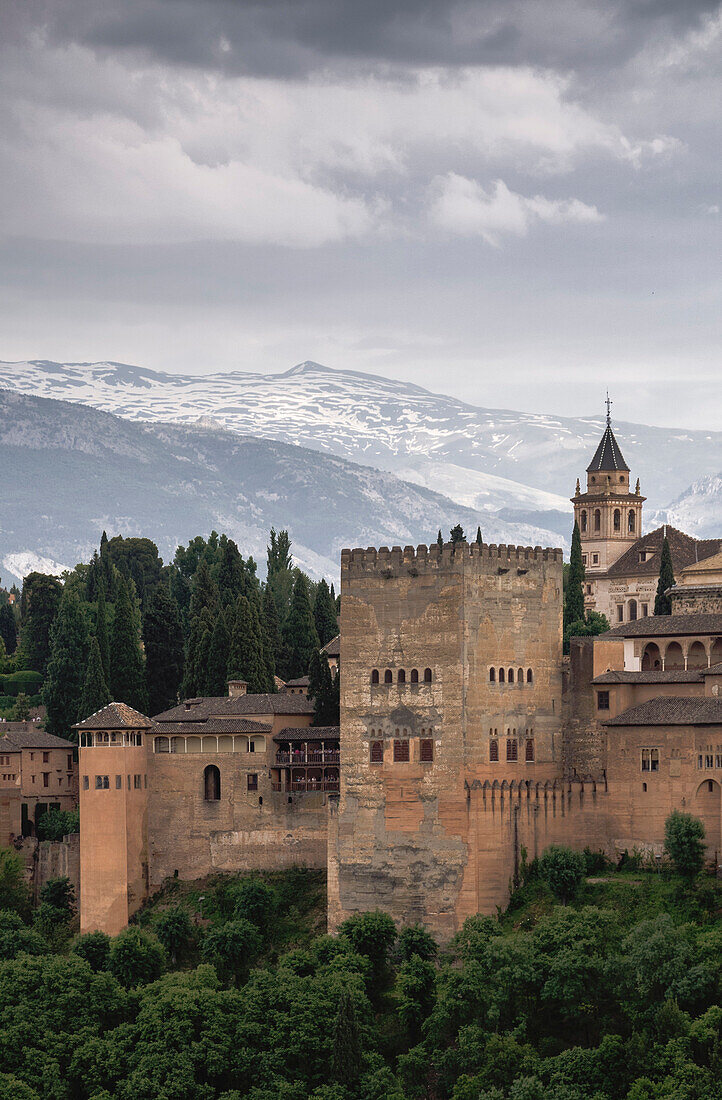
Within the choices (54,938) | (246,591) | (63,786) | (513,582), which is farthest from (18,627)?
(513,582)

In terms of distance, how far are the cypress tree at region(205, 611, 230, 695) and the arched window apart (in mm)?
14314

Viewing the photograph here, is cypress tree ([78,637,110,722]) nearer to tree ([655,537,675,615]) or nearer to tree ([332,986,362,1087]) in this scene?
tree ([655,537,675,615])

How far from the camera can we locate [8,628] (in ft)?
490

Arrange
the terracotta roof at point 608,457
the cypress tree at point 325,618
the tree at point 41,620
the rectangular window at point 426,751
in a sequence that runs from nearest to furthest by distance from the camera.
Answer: the rectangular window at point 426,751 < the cypress tree at point 325,618 < the terracotta roof at point 608,457 < the tree at point 41,620

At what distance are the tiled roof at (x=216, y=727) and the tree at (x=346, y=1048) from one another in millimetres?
16882

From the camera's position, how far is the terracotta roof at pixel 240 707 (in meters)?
81.1

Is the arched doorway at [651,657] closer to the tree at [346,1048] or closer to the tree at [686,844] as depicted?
the tree at [686,844]

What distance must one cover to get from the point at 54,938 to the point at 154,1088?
15.2m

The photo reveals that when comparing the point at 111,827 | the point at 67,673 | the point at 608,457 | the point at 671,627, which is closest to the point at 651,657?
the point at 671,627

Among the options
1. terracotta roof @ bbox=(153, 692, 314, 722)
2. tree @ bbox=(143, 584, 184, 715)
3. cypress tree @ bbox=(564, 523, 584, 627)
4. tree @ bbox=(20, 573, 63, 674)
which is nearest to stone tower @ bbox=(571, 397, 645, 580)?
cypress tree @ bbox=(564, 523, 584, 627)

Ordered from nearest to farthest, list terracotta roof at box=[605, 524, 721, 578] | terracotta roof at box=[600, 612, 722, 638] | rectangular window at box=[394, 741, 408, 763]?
rectangular window at box=[394, 741, 408, 763]
terracotta roof at box=[600, 612, 722, 638]
terracotta roof at box=[605, 524, 721, 578]

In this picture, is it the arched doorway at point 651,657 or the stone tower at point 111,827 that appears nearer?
the stone tower at point 111,827

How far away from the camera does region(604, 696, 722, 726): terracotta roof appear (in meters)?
68.9

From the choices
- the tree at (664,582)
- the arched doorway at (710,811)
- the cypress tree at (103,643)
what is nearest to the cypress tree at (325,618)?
the cypress tree at (103,643)
